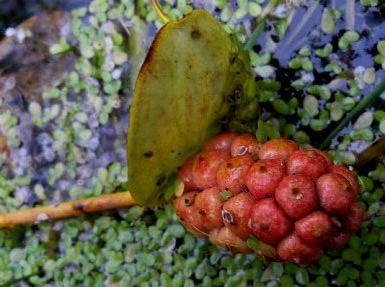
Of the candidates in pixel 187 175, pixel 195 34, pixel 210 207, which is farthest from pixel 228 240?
pixel 195 34

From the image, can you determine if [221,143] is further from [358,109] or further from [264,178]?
[358,109]

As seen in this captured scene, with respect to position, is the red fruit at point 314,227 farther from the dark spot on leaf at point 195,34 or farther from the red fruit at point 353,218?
the dark spot on leaf at point 195,34

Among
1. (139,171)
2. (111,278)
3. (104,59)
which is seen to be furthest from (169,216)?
(104,59)

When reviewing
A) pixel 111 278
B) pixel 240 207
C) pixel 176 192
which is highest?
pixel 240 207

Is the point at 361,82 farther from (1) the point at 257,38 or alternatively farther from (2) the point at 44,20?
(2) the point at 44,20

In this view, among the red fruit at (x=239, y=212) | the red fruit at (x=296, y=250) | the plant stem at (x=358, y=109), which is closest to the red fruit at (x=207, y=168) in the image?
A: the red fruit at (x=239, y=212)
